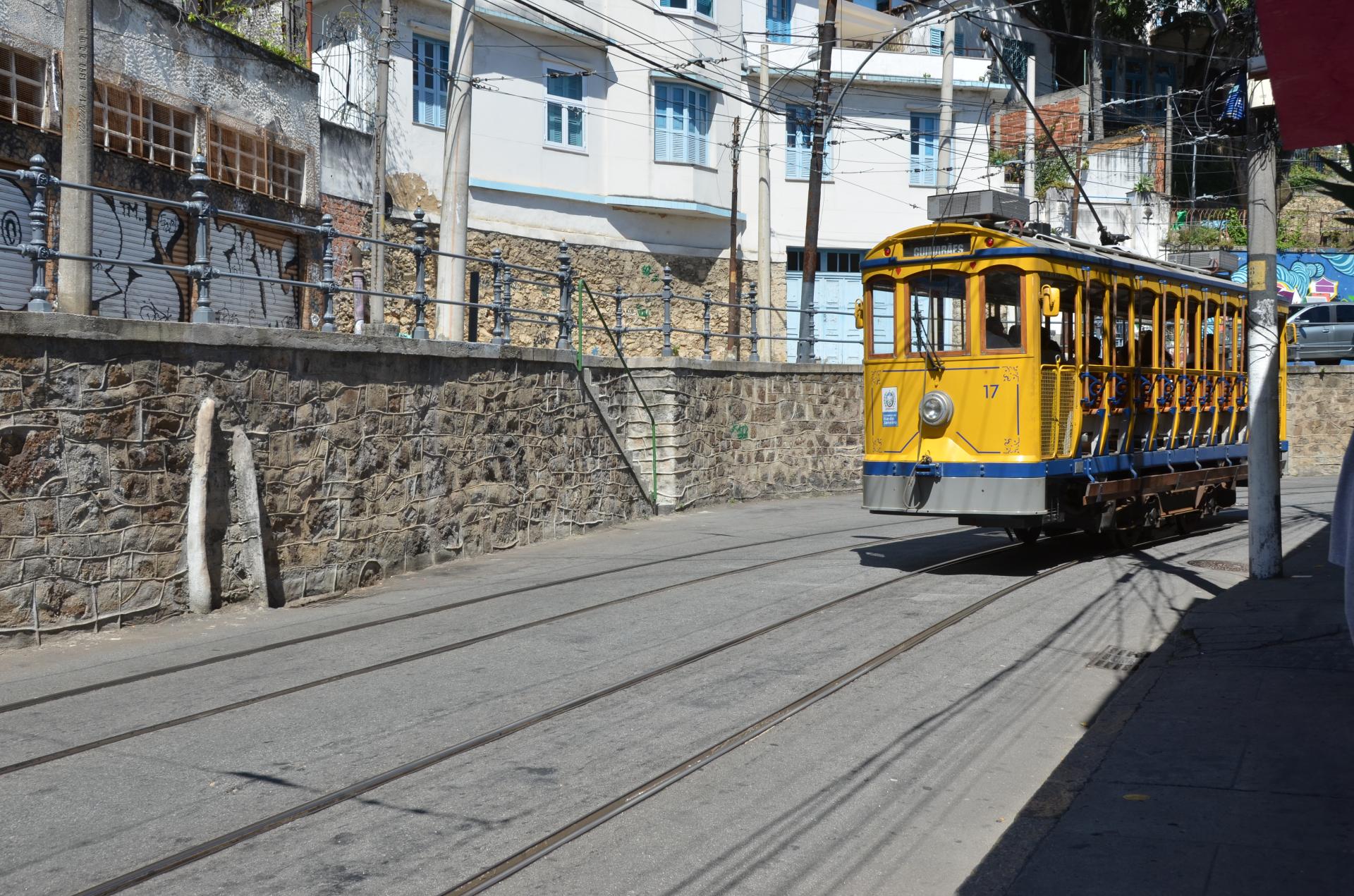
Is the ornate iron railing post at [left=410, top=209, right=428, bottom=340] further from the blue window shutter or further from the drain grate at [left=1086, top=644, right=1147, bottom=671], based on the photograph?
the blue window shutter

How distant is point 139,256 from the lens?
16641 mm

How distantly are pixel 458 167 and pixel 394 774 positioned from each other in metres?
12.3

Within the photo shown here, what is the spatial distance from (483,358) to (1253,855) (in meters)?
10.9

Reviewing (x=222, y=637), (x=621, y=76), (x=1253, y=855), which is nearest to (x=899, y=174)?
(x=621, y=76)

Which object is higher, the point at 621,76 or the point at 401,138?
the point at 621,76

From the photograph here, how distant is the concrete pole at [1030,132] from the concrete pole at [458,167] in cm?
2200

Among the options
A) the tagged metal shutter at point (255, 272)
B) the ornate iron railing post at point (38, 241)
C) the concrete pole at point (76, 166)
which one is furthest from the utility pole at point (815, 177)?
the ornate iron railing post at point (38, 241)

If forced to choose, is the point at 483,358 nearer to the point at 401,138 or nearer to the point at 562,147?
the point at 401,138

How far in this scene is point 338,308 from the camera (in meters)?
25.2

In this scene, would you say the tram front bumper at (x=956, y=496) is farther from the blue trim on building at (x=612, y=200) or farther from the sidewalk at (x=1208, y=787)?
the blue trim on building at (x=612, y=200)

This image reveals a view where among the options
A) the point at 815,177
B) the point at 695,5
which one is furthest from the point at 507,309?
the point at 695,5

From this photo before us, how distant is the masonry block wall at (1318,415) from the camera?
104 ft

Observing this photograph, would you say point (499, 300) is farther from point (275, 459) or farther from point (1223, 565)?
point (1223, 565)

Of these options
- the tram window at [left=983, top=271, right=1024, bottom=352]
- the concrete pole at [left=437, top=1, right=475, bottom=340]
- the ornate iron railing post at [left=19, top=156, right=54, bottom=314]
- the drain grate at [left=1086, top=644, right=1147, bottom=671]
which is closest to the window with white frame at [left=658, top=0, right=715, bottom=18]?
the concrete pole at [left=437, top=1, right=475, bottom=340]
